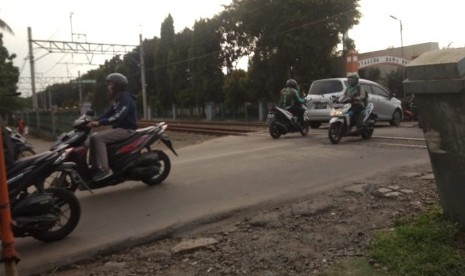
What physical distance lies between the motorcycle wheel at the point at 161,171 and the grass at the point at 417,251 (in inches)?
147

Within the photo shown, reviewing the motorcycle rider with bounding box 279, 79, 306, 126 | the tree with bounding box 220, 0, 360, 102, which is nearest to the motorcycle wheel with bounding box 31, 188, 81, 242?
the motorcycle rider with bounding box 279, 79, 306, 126

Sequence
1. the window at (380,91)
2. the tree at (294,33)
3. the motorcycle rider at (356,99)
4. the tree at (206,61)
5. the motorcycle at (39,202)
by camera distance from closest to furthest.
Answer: the motorcycle at (39,202) < the motorcycle rider at (356,99) < the window at (380,91) < the tree at (294,33) < the tree at (206,61)

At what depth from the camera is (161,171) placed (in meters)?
7.32

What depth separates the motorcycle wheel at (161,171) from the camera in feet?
23.5

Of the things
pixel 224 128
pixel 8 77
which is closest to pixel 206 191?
pixel 224 128

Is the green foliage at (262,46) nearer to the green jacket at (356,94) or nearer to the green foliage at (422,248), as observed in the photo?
the green jacket at (356,94)

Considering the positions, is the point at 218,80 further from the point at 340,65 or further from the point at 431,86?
the point at 431,86

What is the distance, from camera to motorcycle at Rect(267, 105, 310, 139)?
508 inches

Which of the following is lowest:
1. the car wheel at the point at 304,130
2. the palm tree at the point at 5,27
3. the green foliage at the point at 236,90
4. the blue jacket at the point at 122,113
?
the car wheel at the point at 304,130

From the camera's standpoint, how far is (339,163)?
27.2 ft

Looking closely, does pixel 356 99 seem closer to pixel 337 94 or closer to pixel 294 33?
pixel 337 94

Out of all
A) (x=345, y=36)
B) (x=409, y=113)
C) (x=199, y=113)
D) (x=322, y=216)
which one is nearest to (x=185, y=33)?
(x=199, y=113)

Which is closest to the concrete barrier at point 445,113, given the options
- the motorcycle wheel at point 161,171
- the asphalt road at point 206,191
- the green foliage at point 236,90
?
the asphalt road at point 206,191

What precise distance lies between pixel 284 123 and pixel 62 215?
8.81 meters
